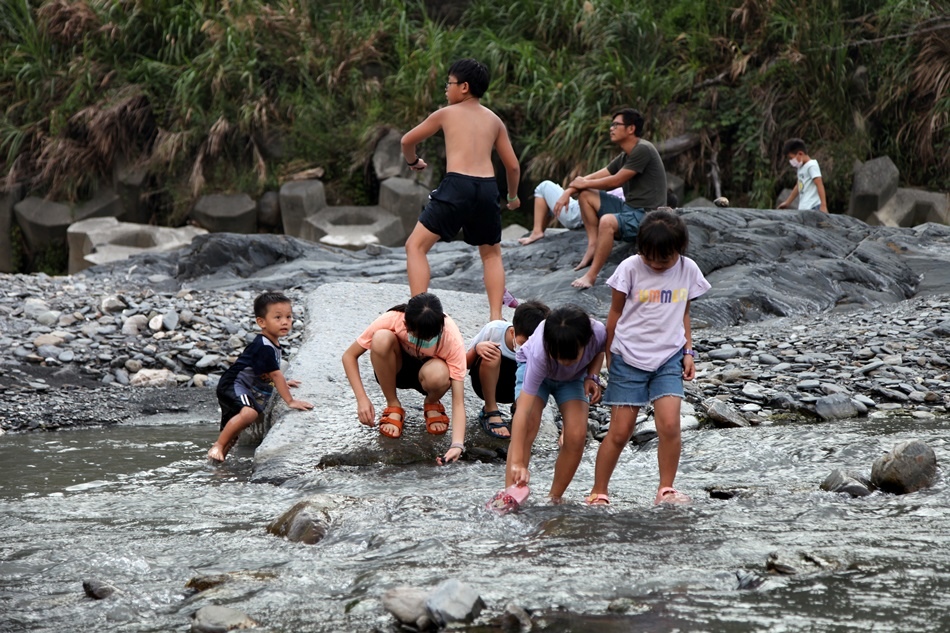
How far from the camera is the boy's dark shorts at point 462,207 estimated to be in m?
5.79

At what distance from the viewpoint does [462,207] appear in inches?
228

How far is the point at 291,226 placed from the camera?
47.8ft

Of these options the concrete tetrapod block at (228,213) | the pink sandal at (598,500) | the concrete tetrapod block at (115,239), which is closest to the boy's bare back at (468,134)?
the pink sandal at (598,500)

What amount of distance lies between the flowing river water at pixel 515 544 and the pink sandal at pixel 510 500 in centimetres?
5

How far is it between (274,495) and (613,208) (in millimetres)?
5051

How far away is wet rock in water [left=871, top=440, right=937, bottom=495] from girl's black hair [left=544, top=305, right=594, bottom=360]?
129 cm

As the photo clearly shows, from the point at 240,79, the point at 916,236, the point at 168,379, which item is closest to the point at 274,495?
the point at 168,379

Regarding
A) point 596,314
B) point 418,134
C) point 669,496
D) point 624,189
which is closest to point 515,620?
point 669,496

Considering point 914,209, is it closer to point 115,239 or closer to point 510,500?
point 115,239

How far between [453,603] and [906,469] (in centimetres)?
210

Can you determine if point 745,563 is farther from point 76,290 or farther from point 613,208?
point 76,290

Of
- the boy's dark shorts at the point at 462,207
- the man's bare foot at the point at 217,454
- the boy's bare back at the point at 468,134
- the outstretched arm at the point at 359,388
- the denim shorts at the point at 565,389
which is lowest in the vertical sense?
the man's bare foot at the point at 217,454

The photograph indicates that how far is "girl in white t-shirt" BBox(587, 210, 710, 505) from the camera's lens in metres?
3.85

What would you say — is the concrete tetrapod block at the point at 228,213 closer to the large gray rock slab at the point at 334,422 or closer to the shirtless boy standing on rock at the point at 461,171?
the large gray rock slab at the point at 334,422
